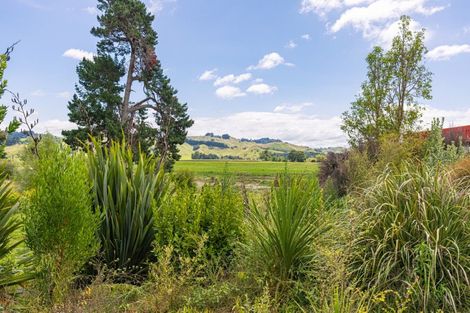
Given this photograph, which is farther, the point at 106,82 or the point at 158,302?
the point at 106,82

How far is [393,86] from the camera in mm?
17094

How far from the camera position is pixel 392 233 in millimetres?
3021

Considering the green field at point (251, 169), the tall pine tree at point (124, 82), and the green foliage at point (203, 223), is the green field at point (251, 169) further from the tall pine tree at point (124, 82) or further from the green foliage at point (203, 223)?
the tall pine tree at point (124, 82)

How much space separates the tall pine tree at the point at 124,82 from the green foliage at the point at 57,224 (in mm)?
16636

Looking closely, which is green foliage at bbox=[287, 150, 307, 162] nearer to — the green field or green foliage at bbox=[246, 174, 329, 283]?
the green field

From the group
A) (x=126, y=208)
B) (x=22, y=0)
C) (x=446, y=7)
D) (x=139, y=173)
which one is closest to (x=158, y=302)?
(x=126, y=208)

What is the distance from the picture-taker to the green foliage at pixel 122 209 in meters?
3.98

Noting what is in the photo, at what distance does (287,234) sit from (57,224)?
2.05 m

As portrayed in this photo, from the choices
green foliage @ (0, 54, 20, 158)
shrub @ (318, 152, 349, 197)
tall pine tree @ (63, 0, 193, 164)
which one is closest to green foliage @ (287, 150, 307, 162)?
shrub @ (318, 152, 349, 197)

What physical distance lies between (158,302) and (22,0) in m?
5.89

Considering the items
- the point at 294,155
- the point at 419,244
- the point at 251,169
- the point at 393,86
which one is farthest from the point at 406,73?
the point at 251,169

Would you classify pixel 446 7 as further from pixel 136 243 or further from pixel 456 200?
pixel 136 243

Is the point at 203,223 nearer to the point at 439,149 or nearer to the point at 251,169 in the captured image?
the point at 439,149

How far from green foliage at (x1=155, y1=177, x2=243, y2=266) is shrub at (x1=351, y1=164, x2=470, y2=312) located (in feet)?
4.46
